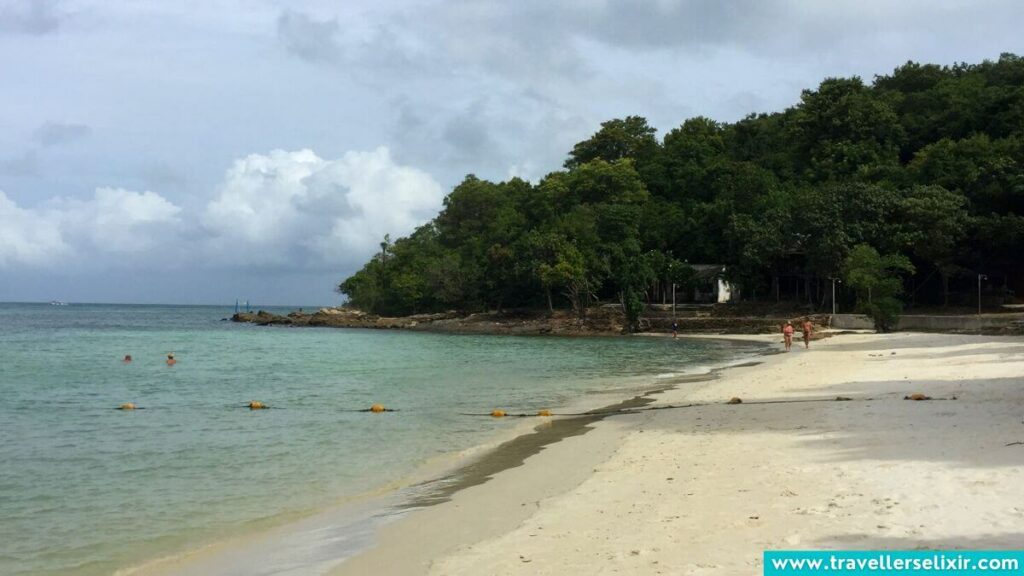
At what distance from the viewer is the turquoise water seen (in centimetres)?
962

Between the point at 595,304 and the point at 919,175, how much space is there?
2961 cm

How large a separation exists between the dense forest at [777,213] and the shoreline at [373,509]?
1585 inches

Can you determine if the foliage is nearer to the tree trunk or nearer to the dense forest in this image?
the dense forest

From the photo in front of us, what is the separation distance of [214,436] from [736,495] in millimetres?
12147

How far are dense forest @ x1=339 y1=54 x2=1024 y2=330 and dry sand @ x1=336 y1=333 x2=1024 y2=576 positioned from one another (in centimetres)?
4003

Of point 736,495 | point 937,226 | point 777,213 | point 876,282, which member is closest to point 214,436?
point 736,495

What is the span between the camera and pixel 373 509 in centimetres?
983

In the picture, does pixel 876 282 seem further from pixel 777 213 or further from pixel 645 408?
pixel 645 408

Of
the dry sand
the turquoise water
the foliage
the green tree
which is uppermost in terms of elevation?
the green tree

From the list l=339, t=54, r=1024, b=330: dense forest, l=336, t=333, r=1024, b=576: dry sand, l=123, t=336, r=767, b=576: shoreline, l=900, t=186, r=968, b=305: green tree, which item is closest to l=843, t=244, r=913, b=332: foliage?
l=339, t=54, r=1024, b=330: dense forest

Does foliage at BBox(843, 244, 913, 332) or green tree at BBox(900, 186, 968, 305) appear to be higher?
green tree at BBox(900, 186, 968, 305)

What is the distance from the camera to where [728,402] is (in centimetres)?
1783

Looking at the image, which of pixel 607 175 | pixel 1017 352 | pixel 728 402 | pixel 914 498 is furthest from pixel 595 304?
pixel 914 498

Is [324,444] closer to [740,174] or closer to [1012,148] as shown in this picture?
[1012,148]
